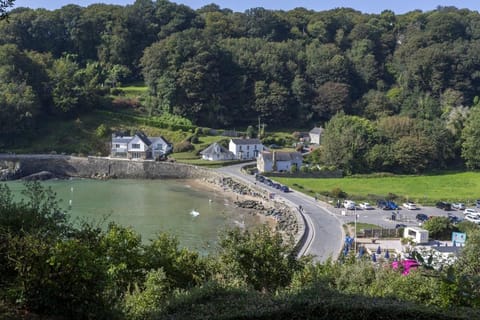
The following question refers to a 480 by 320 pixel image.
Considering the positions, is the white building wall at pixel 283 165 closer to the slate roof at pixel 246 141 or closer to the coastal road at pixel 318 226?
the coastal road at pixel 318 226

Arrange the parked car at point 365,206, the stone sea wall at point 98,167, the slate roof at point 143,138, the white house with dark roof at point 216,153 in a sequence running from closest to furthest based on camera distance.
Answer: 1. the parked car at point 365,206
2. the stone sea wall at point 98,167
3. the white house with dark roof at point 216,153
4. the slate roof at point 143,138

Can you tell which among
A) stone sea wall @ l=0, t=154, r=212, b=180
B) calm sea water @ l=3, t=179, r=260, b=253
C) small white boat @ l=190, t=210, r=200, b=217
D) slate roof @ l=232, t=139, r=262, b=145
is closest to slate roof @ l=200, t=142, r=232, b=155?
slate roof @ l=232, t=139, r=262, b=145

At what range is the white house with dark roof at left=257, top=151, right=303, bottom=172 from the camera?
141 feet

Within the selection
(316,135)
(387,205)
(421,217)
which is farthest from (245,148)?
(421,217)

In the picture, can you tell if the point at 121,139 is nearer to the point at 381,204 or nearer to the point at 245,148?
the point at 245,148

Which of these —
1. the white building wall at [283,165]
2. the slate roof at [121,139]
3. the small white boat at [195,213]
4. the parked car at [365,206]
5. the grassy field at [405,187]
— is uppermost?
the slate roof at [121,139]

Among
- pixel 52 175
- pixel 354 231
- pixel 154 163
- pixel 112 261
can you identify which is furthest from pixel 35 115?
pixel 112 261

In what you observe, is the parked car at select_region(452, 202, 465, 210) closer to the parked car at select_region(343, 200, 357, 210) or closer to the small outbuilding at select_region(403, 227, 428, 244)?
the parked car at select_region(343, 200, 357, 210)

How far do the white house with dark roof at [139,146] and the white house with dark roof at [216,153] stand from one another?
4111 mm

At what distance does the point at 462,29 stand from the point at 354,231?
2577 inches

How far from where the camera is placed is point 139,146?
47844 millimetres

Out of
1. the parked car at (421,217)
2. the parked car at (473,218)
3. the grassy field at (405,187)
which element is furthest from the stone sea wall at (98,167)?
the parked car at (473,218)

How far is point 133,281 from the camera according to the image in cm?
1098

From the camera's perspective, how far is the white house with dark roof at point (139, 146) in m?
47.8
